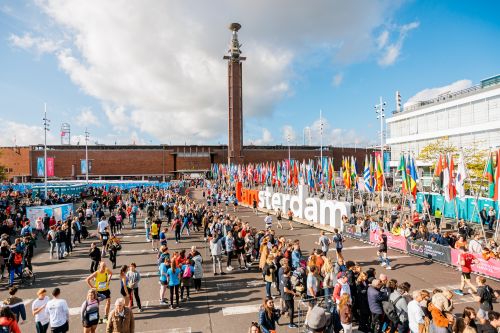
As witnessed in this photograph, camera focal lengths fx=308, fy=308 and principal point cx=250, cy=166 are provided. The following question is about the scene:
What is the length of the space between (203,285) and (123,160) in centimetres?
8303

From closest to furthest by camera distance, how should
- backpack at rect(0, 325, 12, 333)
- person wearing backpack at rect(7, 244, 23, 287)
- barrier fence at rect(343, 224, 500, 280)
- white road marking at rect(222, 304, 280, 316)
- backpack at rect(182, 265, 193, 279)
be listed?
backpack at rect(0, 325, 12, 333), white road marking at rect(222, 304, 280, 316), backpack at rect(182, 265, 193, 279), person wearing backpack at rect(7, 244, 23, 287), barrier fence at rect(343, 224, 500, 280)

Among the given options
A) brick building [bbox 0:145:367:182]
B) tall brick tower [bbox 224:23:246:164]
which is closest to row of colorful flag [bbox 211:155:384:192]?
tall brick tower [bbox 224:23:246:164]

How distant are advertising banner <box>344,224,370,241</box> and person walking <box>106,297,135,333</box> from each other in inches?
579

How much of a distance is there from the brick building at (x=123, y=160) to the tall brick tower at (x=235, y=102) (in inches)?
729

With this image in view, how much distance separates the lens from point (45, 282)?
11742mm

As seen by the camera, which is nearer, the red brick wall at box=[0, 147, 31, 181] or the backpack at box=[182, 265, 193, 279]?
the backpack at box=[182, 265, 193, 279]

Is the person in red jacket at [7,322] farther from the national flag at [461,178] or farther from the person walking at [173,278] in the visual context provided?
the national flag at [461,178]

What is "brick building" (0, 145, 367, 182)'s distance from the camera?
271 feet

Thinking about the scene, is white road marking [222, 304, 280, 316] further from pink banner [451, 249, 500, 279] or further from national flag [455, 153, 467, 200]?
national flag [455, 153, 467, 200]

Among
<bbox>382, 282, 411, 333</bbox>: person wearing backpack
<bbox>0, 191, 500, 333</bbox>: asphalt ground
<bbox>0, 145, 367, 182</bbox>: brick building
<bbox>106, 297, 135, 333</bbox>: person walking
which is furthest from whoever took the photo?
<bbox>0, 145, 367, 182</bbox>: brick building

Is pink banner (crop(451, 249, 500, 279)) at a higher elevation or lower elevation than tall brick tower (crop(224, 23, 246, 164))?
lower

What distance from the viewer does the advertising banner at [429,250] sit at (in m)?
13.3

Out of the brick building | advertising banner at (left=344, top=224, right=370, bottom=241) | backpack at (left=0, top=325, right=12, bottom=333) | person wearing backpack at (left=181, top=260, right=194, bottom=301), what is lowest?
advertising banner at (left=344, top=224, right=370, bottom=241)

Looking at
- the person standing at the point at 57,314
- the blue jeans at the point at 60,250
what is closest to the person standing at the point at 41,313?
the person standing at the point at 57,314
